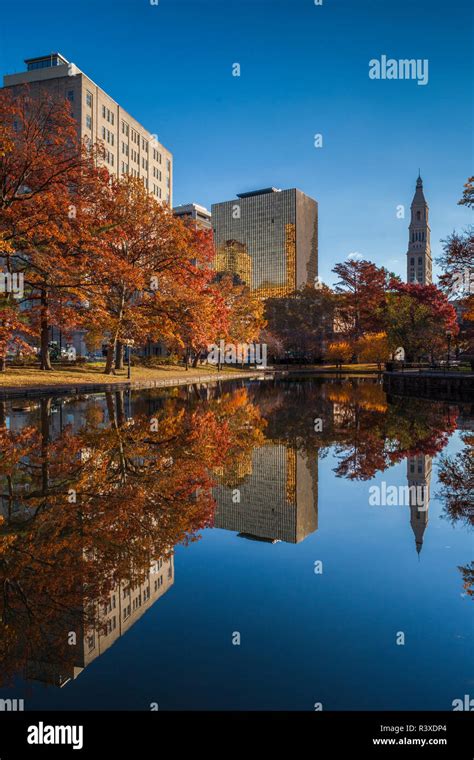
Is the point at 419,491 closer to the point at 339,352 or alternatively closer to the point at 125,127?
the point at 339,352

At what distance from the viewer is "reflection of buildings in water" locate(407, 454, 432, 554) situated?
7.21 m

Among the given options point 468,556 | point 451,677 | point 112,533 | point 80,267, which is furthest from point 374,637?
point 80,267

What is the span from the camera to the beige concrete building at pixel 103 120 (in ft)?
250

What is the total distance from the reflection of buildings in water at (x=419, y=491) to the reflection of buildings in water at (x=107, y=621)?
3.05 meters

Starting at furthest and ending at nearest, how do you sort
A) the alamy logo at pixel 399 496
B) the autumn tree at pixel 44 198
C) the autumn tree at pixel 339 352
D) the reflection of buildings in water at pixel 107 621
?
the autumn tree at pixel 339 352
the autumn tree at pixel 44 198
the alamy logo at pixel 399 496
the reflection of buildings in water at pixel 107 621

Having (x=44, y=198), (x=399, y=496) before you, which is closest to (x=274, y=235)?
(x=44, y=198)

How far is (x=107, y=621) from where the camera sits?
4.24m

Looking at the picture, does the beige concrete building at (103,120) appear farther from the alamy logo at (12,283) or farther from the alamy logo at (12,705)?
the alamy logo at (12,705)

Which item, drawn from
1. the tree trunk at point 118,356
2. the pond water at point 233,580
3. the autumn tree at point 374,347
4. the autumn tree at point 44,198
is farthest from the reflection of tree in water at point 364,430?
the autumn tree at point 374,347

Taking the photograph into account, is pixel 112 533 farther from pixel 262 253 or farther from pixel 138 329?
pixel 262 253

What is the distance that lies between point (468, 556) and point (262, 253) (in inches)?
7124

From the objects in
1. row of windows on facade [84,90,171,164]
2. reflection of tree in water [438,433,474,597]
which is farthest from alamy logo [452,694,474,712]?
row of windows on facade [84,90,171,164]
